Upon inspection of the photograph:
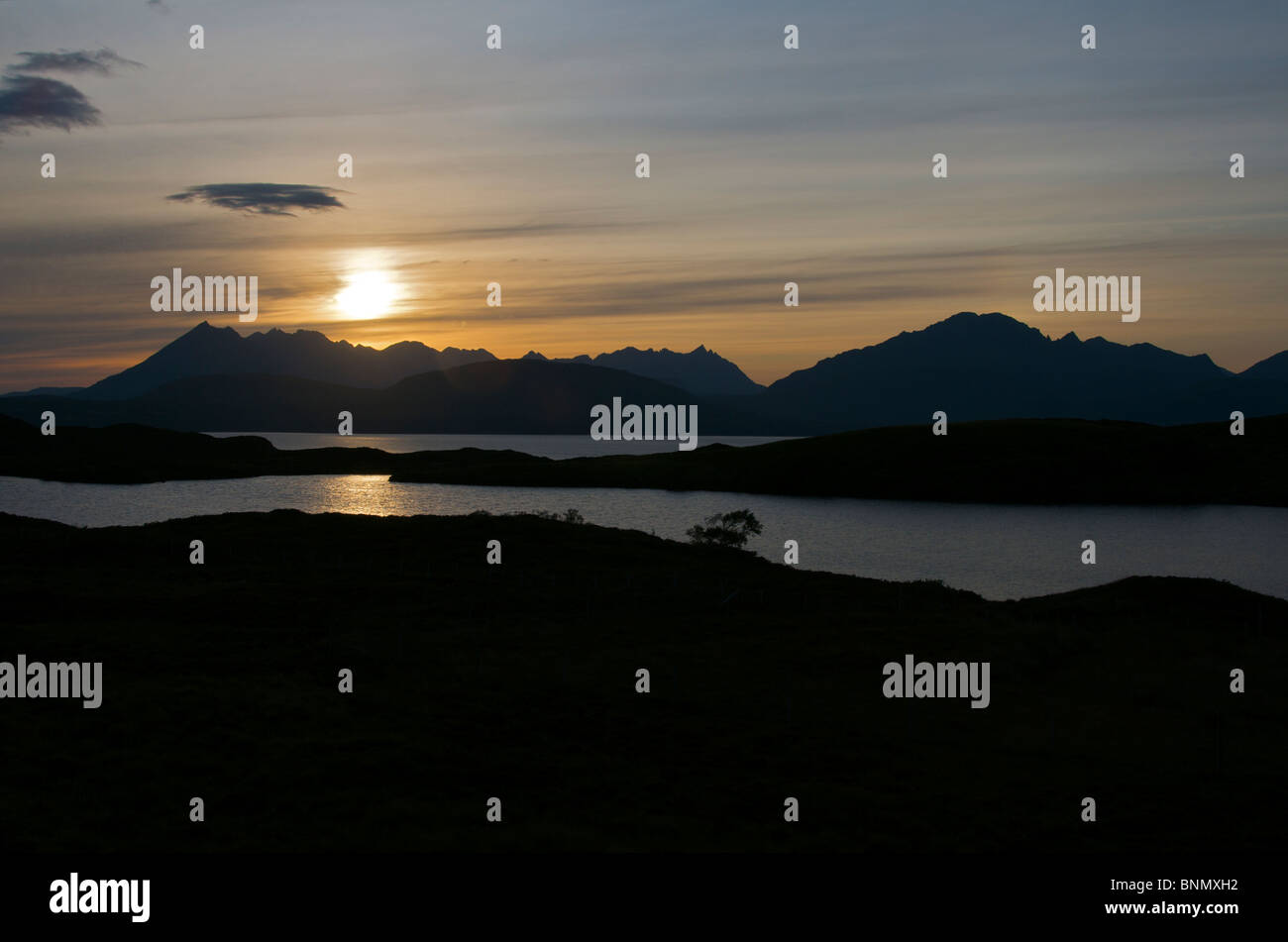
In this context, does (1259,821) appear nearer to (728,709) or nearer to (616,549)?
(728,709)

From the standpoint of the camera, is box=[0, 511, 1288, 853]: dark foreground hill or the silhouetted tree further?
the silhouetted tree

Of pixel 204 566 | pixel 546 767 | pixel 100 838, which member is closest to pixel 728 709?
pixel 546 767

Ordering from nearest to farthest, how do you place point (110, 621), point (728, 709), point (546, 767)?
point (546, 767)
point (728, 709)
point (110, 621)
